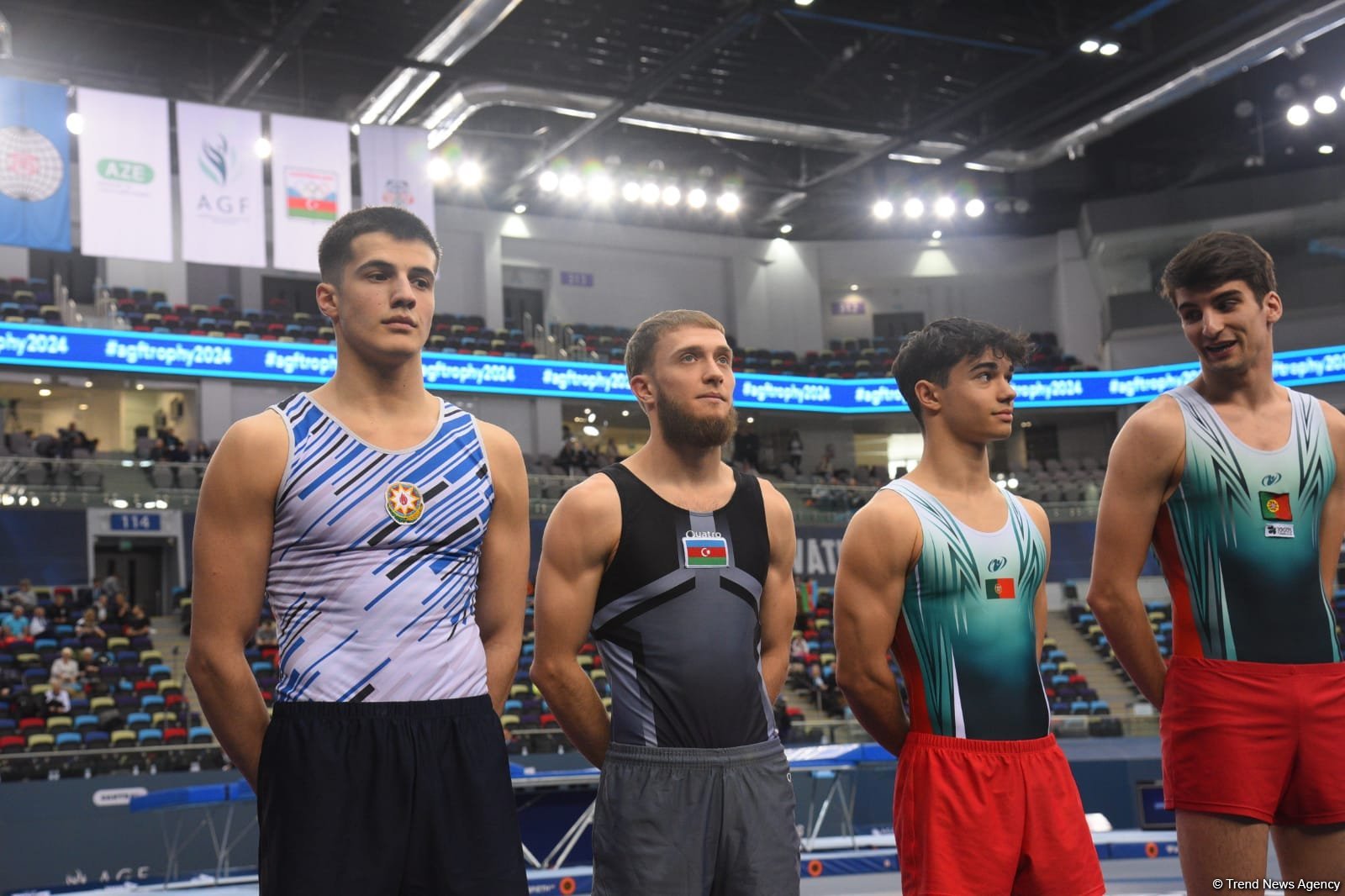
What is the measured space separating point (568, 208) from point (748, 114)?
7430 mm

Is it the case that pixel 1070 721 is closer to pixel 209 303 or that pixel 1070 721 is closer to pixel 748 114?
pixel 748 114

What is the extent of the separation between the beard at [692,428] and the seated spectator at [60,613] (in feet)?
53.7

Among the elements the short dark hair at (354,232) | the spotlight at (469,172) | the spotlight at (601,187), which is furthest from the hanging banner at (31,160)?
the short dark hair at (354,232)

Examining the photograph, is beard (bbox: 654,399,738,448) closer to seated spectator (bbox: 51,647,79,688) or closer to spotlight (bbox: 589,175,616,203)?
seated spectator (bbox: 51,647,79,688)

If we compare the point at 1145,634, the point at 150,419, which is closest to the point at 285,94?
the point at 150,419

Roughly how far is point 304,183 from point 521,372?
9.84 m

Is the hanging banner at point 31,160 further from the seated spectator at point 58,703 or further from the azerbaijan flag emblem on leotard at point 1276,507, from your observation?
the azerbaijan flag emblem on leotard at point 1276,507

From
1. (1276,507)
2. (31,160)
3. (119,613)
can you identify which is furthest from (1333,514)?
(31,160)

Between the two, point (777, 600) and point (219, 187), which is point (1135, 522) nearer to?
point (777, 600)

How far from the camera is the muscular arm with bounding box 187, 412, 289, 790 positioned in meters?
2.95

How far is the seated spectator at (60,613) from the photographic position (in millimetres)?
17969

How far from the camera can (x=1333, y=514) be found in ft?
12.5

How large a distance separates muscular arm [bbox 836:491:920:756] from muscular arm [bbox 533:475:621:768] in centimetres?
71

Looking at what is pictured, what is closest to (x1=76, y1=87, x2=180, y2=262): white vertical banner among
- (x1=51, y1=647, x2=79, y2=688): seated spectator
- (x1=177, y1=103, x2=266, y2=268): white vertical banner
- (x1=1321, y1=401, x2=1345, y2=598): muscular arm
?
(x1=177, y1=103, x2=266, y2=268): white vertical banner
